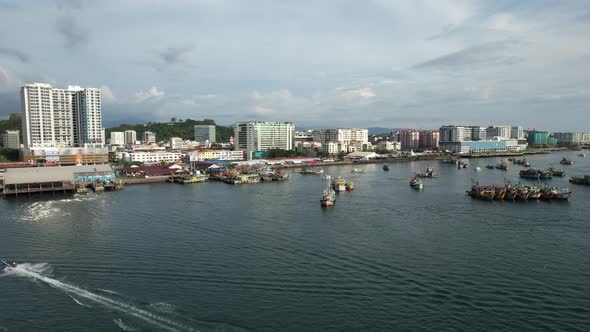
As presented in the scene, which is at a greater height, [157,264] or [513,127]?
[513,127]

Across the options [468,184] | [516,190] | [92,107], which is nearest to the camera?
[516,190]

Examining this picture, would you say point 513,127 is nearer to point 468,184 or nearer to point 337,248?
point 468,184

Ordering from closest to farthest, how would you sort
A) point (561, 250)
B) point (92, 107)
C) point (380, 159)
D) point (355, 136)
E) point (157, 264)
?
point (157, 264) → point (561, 250) → point (92, 107) → point (380, 159) → point (355, 136)

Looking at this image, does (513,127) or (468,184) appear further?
(513,127)

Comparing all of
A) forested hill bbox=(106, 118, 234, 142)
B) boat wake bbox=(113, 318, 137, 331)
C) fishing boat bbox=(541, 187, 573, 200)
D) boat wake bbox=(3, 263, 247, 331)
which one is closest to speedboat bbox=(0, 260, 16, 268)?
boat wake bbox=(3, 263, 247, 331)

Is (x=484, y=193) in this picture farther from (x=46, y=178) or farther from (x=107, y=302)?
(x=46, y=178)

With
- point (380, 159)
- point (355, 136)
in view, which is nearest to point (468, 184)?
point (380, 159)

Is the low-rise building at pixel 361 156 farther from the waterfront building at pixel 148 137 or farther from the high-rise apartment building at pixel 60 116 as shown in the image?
the waterfront building at pixel 148 137
